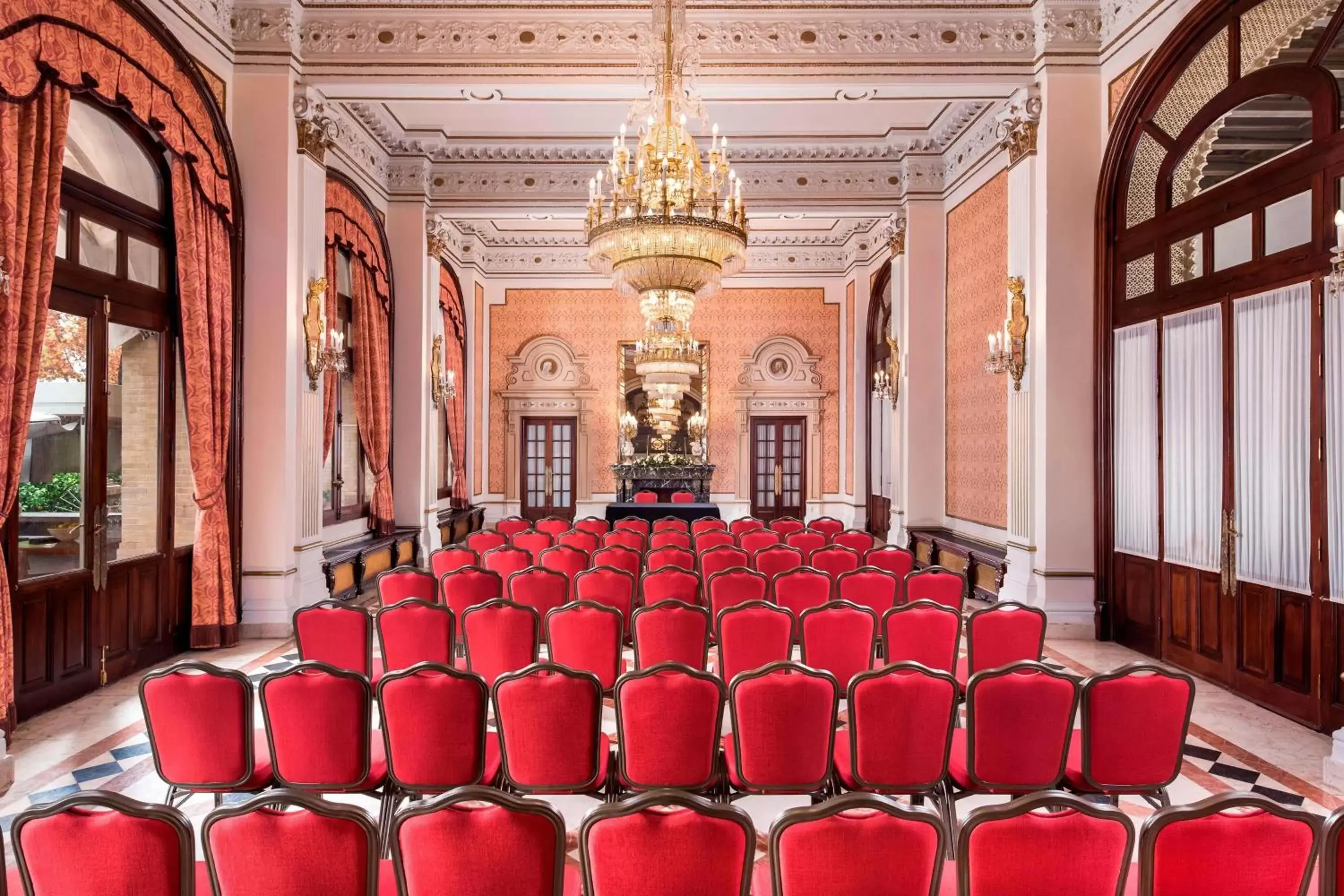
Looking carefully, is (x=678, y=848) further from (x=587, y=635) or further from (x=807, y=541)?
(x=807, y=541)

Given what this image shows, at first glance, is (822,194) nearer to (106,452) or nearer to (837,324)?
(837,324)

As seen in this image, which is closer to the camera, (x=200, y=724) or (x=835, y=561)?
(x=200, y=724)

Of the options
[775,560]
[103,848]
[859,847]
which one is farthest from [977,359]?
[103,848]

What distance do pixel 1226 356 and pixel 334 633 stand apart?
5772 millimetres

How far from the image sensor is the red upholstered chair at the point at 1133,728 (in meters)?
2.85

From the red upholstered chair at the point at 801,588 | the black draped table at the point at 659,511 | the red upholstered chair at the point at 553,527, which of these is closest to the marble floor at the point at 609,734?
the red upholstered chair at the point at 801,588

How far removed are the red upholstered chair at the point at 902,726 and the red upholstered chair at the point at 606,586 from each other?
2.36 meters

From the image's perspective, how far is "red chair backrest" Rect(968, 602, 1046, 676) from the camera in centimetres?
384

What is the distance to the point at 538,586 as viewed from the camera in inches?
200

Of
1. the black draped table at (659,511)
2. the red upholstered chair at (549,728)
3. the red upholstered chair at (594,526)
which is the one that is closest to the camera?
the red upholstered chair at (549,728)

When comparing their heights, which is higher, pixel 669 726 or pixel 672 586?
pixel 672 586

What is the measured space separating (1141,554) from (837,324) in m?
10.1

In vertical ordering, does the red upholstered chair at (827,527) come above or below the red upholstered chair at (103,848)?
above

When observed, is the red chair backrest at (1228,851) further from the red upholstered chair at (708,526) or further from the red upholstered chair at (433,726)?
the red upholstered chair at (708,526)
